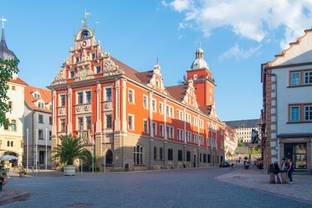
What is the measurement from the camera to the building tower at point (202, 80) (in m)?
101

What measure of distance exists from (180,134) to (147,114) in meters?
16.2

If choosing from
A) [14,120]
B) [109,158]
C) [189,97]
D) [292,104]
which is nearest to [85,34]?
[109,158]

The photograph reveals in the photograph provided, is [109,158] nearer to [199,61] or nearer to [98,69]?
[98,69]

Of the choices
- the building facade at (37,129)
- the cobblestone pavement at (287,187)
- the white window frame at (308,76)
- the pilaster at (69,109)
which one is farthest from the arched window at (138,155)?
the cobblestone pavement at (287,187)

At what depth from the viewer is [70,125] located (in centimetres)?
5697

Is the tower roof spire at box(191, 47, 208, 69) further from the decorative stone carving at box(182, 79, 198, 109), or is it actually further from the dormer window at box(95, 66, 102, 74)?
the dormer window at box(95, 66, 102, 74)

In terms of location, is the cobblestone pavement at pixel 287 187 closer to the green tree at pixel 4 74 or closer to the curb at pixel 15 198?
the curb at pixel 15 198

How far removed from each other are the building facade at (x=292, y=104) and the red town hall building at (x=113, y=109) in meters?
21.3

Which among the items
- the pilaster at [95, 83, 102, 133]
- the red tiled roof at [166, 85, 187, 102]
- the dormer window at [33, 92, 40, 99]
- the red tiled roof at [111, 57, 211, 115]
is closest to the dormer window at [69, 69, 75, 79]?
the pilaster at [95, 83, 102, 133]

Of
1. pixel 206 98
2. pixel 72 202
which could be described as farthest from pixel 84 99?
pixel 206 98

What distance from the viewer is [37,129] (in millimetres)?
71312

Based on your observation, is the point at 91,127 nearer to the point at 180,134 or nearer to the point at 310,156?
the point at 180,134

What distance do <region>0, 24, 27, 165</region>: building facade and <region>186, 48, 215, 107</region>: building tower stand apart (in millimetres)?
44431

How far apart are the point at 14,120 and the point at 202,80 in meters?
48.2
